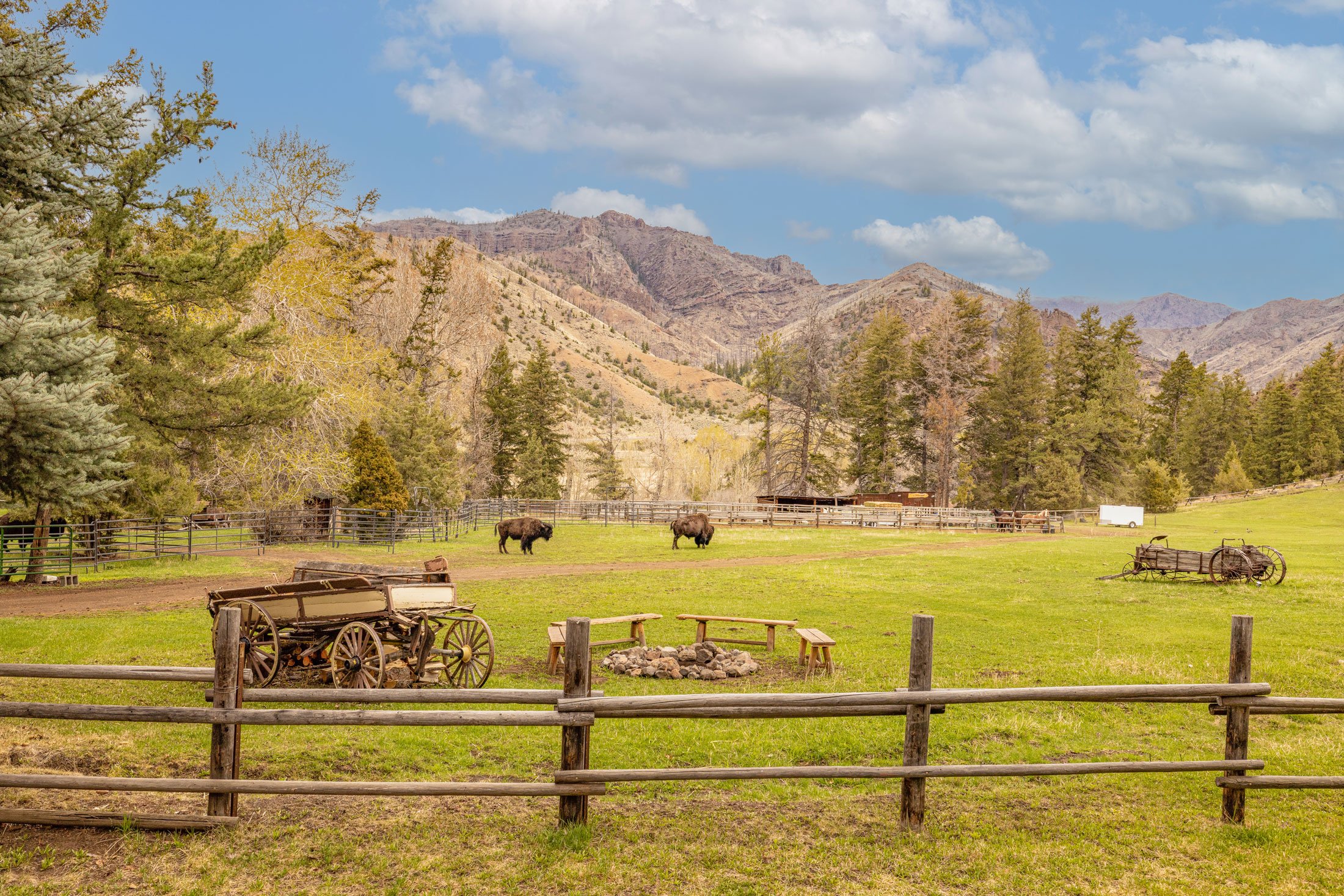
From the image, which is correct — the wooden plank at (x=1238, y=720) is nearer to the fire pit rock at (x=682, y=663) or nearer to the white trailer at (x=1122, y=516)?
the fire pit rock at (x=682, y=663)

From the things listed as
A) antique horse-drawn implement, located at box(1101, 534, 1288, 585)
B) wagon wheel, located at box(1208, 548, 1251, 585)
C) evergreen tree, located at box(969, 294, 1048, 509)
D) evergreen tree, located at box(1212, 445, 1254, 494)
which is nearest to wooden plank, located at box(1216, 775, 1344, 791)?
antique horse-drawn implement, located at box(1101, 534, 1288, 585)

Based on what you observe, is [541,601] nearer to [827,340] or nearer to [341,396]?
[341,396]

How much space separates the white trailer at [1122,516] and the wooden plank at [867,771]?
2080 inches

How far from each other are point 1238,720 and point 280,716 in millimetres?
7371

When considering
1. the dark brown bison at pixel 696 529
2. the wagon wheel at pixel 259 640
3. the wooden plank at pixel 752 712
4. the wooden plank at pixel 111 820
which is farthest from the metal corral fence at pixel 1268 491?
the wooden plank at pixel 111 820

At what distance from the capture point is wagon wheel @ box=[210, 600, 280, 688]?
9.41 meters

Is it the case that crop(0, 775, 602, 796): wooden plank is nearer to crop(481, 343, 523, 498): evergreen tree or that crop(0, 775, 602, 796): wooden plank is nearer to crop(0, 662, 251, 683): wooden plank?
crop(0, 662, 251, 683): wooden plank

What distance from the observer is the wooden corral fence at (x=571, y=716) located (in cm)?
592

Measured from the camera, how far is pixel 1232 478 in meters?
79.4

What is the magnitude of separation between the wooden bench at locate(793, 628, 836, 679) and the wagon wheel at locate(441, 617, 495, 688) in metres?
4.40

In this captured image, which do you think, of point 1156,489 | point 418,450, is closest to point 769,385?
point 418,450

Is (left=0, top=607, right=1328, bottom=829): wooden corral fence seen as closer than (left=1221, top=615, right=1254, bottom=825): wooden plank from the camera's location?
Yes

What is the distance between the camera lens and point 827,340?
61719 millimetres

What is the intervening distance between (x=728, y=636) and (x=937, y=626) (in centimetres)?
397
